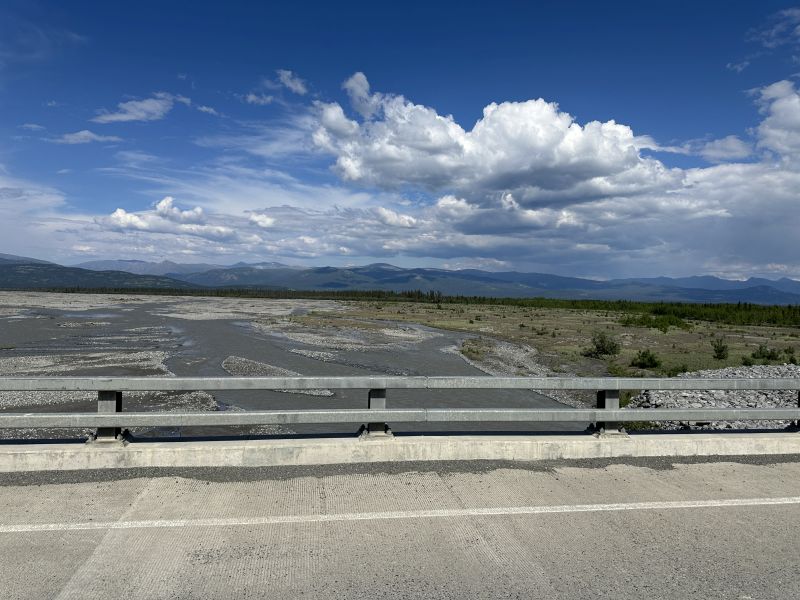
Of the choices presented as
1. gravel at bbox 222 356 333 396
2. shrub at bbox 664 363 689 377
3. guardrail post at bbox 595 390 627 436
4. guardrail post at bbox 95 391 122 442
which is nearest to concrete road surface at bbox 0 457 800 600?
guardrail post at bbox 95 391 122 442

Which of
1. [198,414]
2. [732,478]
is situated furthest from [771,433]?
[198,414]

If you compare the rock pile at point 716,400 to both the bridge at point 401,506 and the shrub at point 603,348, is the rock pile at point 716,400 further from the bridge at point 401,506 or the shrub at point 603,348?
the shrub at point 603,348

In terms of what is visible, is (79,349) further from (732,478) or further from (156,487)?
(732,478)

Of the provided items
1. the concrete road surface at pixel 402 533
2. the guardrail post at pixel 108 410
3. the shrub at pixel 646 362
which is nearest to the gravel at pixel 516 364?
the shrub at pixel 646 362

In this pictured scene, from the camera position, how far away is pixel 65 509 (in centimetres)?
576

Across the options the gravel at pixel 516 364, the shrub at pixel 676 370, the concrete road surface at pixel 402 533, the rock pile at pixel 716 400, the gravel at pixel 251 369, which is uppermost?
the concrete road surface at pixel 402 533

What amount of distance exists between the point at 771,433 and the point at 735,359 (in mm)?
28482

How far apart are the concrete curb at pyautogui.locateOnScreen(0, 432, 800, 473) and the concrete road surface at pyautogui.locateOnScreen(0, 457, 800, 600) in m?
0.21

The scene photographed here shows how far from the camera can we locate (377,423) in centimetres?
779

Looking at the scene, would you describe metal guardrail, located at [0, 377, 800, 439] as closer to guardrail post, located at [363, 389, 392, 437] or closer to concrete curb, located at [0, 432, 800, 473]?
guardrail post, located at [363, 389, 392, 437]

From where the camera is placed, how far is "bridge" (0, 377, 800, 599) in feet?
15.3

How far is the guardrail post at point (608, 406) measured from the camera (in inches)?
325

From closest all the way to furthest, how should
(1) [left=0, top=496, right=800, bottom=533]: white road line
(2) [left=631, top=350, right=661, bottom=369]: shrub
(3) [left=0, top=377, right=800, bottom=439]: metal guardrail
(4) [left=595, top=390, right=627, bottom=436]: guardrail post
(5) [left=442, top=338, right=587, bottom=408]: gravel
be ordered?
1. (1) [left=0, top=496, right=800, bottom=533]: white road line
2. (3) [left=0, top=377, right=800, bottom=439]: metal guardrail
3. (4) [left=595, top=390, right=627, bottom=436]: guardrail post
4. (5) [left=442, top=338, right=587, bottom=408]: gravel
5. (2) [left=631, top=350, right=661, bottom=369]: shrub

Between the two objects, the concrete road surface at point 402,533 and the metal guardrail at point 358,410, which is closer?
the concrete road surface at point 402,533
